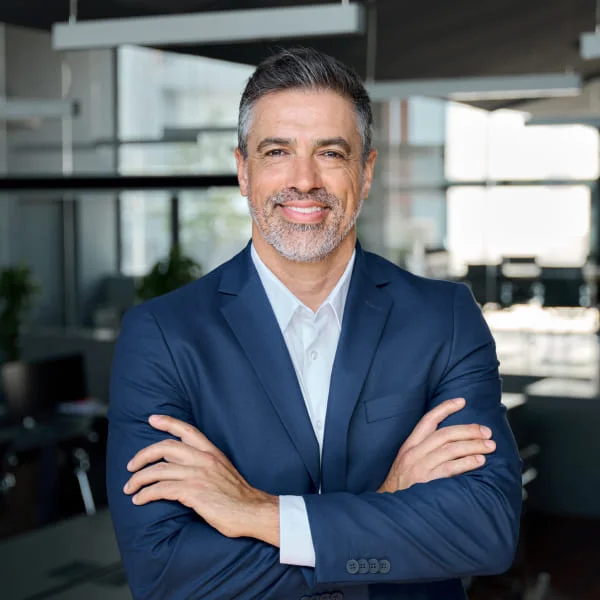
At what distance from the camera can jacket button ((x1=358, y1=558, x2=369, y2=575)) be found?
5.09 ft

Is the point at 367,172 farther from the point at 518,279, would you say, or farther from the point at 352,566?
the point at 518,279

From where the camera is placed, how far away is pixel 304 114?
5.52ft

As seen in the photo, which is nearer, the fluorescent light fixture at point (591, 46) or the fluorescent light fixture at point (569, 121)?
the fluorescent light fixture at point (591, 46)

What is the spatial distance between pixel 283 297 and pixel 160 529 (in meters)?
0.44

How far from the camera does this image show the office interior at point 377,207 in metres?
6.56

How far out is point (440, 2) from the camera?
411 inches

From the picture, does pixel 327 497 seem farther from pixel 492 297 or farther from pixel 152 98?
pixel 152 98

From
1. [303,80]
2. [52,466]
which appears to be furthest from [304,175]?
[52,466]

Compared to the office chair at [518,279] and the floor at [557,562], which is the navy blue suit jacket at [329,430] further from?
the office chair at [518,279]

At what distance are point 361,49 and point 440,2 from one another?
155 centimetres

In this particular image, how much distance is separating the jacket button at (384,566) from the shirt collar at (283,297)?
42 cm

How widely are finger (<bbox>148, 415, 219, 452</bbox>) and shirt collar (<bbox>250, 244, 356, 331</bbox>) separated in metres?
0.24

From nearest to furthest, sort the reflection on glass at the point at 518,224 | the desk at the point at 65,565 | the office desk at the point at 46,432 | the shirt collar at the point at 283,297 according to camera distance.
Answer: the shirt collar at the point at 283,297, the desk at the point at 65,565, the office desk at the point at 46,432, the reflection on glass at the point at 518,224

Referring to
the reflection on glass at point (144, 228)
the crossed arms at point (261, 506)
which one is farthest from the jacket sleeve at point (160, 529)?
the reflection on glass at point (144, 228)
